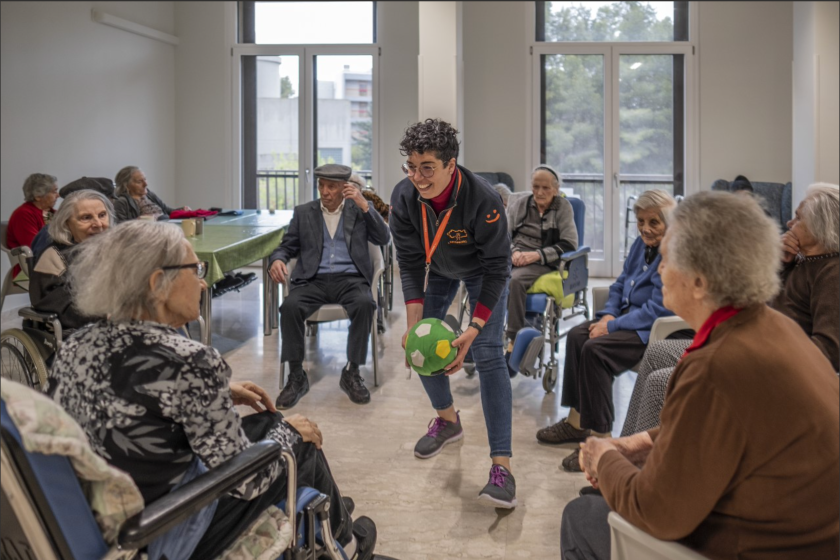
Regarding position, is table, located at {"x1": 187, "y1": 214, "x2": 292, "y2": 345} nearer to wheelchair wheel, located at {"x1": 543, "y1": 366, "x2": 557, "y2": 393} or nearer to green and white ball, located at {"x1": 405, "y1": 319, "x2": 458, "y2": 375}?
green and white ball, located at {"x1": 405, "y1": 319, "x2": 458, "y2": 375}

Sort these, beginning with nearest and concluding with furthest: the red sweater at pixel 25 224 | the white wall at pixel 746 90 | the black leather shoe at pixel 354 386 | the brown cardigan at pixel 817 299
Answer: the brown cardigan at pixel 817 299 < the black leather shoe at pixel 354 386 < the red sweater at pixel 25 224 < the white wall at pixel 746 90

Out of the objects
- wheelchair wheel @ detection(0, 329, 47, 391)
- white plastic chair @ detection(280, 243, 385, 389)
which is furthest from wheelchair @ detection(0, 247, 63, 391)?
white plastic chair @ detection(280, 243, 385, 389)

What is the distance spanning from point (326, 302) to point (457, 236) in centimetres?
173

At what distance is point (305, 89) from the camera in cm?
898

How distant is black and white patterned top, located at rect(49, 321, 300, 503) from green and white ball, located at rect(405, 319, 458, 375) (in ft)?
3.67

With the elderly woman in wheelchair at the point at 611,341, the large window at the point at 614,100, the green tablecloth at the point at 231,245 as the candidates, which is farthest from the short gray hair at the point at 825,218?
the large window at the point at 614,100

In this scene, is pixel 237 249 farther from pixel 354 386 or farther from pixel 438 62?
pixel 438 62

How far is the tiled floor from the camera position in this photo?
2.63 meters

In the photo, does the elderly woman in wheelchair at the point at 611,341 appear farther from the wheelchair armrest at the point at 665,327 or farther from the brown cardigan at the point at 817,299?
the brown cardigan at the point at 817,299

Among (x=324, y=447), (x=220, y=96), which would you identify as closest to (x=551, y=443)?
(x=324, y=447)

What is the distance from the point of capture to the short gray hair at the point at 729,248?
1430mm

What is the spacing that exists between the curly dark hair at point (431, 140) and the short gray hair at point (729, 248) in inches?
47.6

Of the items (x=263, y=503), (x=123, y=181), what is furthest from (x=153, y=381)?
(x=123, y=181)

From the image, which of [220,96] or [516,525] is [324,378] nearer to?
[516,525]
